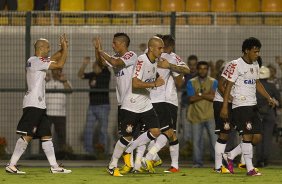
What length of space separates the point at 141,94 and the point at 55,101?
6543 millimetres

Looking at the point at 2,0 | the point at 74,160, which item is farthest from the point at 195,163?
the point at 2,0

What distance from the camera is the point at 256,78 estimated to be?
64.8 ft

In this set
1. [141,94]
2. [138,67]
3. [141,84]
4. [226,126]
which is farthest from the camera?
[226,126]

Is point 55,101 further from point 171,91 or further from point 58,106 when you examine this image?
point 171,91

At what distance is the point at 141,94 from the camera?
19.4 meters

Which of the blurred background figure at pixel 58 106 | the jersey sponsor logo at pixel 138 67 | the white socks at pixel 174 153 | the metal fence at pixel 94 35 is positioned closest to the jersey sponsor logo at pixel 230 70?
the jersey sponsor logo at pixel 138 67

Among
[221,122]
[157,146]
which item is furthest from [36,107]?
[221,122]

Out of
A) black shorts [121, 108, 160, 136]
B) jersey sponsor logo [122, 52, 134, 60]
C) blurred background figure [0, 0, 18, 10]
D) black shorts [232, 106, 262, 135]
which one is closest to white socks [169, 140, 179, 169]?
black shorts [121, 108, 160, 136]

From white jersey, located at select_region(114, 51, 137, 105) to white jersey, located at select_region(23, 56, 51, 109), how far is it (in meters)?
1.27

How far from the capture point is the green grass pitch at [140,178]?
18.3 m

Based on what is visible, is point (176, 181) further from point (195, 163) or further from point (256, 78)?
point (195, 163)

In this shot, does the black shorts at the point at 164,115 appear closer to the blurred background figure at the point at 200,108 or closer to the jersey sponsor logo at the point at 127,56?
the jersey sponsor logo at the point at 127,56

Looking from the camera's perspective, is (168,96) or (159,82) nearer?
(159,82)

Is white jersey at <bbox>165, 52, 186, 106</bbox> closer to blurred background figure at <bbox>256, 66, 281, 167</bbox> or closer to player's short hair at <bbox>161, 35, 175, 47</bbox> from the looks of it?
player's short hair at <bbox>161, 35, 175, 47</bbox>
